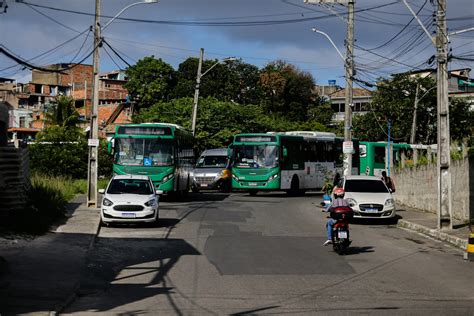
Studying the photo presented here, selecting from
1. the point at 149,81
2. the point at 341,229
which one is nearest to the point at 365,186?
the point at 341,229

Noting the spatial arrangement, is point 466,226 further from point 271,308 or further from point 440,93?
point 271,308

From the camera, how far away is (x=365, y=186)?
2519cm

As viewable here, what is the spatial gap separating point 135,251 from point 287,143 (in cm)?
2088

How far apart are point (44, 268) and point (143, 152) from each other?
1632 cm

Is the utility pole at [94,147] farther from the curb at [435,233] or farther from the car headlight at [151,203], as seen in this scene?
the curb at [435,233]

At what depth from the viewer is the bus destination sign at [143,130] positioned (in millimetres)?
29672

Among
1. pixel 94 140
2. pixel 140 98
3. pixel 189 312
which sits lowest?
pixel 189 312

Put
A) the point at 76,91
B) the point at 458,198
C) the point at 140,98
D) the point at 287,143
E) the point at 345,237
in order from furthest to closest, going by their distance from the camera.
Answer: the point at 76,91 < the point at 140,98 < the point at 287,143 < the point at 458,198 < the point at 345,237

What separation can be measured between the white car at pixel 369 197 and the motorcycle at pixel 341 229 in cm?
747

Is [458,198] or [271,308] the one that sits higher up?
[458,198]

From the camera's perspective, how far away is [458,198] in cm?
2394

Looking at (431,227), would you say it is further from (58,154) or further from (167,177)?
(58,154)

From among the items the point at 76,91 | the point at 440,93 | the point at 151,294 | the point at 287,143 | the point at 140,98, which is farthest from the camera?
the point at 76,91

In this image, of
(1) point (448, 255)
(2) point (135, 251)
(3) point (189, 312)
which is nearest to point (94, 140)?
(2) point (135, 251)
